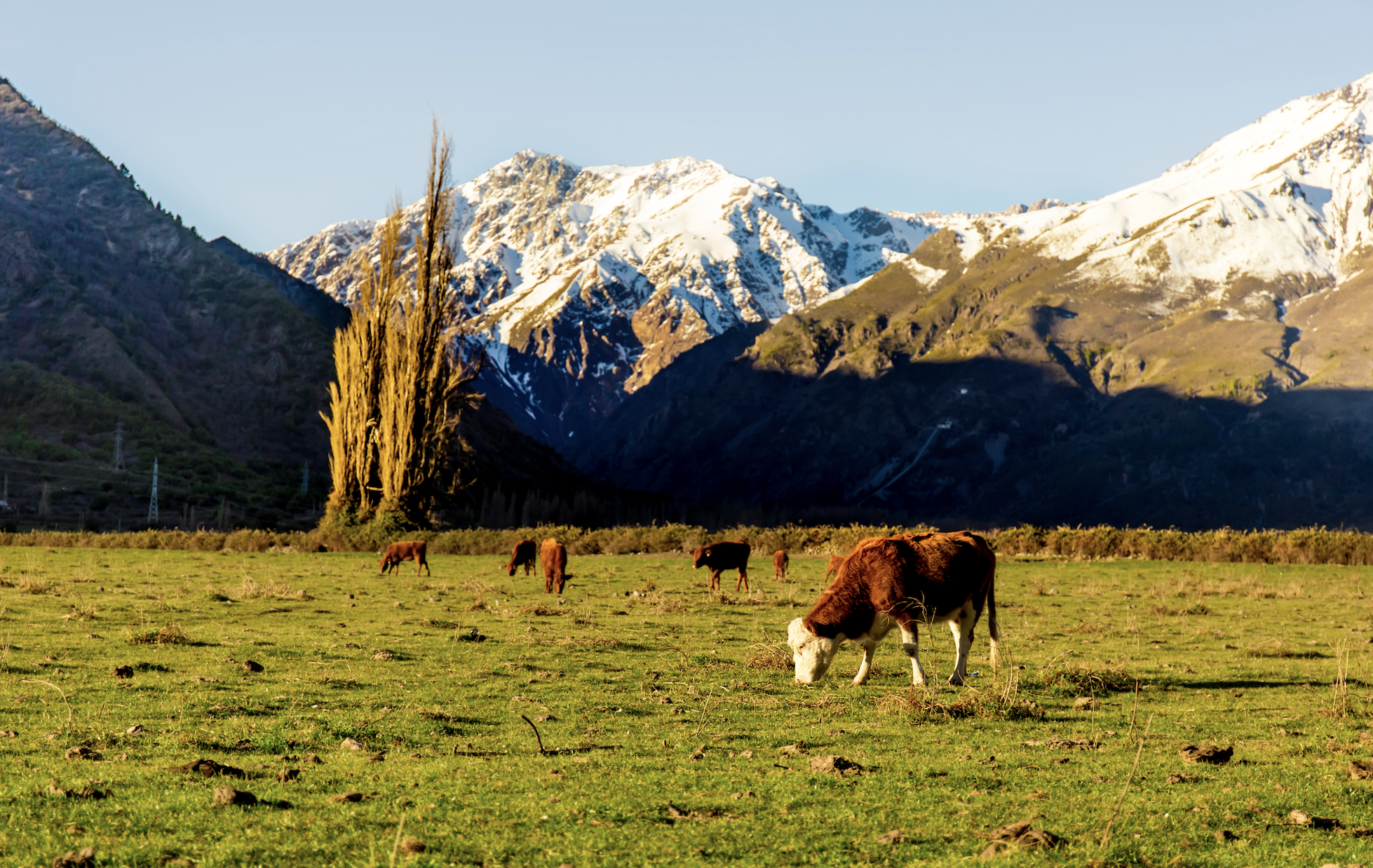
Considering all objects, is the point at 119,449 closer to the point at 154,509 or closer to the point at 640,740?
the point at 154,509

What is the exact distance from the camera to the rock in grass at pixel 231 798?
26.1ft

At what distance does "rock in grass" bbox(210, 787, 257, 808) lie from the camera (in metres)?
7.95

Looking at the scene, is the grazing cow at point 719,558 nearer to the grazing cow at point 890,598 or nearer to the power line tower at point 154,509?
the grazing cow at point 890,598

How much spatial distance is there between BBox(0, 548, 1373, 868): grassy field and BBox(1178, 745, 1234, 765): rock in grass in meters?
0.17

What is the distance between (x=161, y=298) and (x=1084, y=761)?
500 ft

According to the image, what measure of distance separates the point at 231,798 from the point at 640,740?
409 centimetres

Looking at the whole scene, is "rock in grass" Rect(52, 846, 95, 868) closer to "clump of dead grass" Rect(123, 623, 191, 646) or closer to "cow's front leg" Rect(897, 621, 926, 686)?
"cow's front leg" Rect(897, 621, 926, 686)

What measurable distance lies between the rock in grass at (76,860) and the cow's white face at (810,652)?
8715 millimetres

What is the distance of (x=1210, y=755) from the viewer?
1011cm

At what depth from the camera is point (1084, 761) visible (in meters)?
10.1

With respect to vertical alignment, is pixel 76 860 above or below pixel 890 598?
below

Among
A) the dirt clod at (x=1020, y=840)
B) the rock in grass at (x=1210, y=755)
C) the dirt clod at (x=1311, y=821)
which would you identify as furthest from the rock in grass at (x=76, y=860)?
the rock in grass at (x=1210, y=755)

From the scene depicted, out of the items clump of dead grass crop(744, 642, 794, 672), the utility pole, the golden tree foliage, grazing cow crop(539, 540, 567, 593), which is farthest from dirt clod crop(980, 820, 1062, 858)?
the utility pole

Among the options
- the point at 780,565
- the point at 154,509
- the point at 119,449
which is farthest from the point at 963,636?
the point at 119,449
